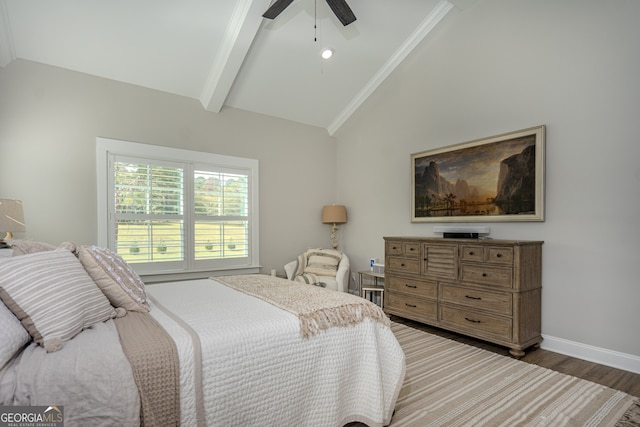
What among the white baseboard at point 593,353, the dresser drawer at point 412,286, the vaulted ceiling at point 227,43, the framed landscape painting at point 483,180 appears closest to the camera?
the white baseboard at point 593,353

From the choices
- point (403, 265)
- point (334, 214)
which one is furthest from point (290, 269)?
point (403, 265)

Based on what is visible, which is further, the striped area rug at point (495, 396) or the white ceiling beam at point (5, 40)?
the white ceiling beam at point (5, 40)

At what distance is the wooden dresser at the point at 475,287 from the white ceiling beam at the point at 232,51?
2702 millimetres

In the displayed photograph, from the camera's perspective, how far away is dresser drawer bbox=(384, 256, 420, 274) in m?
3.62

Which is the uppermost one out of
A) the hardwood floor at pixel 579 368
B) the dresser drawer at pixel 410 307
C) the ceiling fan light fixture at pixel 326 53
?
the ceiling fan light fixture at pixel 326 53

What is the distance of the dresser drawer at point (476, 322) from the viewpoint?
2.86 meters

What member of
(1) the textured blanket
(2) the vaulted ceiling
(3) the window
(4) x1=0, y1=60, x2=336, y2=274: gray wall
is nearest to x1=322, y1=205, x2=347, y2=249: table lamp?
(4) x1=0, y1=60, x2=336, y2=274: gray wall

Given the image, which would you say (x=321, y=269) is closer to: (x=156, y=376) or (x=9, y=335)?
(x=156, y=376)

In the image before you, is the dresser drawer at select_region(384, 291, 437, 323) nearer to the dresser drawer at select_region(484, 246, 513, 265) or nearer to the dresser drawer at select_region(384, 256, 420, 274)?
the dresser drawer at select_region(384, 256, 420, 274)

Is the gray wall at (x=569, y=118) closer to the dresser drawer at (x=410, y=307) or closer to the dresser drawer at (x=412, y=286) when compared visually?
the dresser drawer at (x=412, y=286)

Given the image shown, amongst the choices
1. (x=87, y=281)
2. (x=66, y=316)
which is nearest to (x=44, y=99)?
(x=87, y=281)

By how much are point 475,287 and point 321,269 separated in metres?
2.08

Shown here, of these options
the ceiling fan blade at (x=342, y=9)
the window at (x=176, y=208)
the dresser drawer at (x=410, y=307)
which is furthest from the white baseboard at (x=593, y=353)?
the window at (x=176, y=208)

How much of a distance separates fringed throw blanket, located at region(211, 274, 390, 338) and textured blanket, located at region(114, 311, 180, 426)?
58 cm
